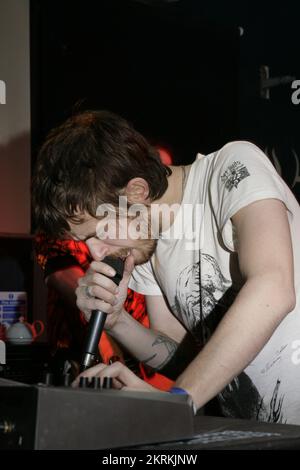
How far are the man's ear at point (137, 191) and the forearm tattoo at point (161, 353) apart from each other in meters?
0.33

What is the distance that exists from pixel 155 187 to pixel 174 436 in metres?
0.81

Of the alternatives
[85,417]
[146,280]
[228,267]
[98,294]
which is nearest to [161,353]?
[146,280]

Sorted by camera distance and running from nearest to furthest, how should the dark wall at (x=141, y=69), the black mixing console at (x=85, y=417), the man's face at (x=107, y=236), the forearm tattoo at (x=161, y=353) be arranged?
the black mixing console at (x=85, y=417) < the man's face at (x=107, y=236) < the forearm tattoo at (x=161, y=353) < the dark wall at (x=141, y=69)

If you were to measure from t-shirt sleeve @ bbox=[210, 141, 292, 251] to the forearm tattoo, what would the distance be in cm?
35

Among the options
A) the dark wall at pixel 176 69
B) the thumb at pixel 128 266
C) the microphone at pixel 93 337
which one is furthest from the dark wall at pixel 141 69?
the microphone at pixel 93 337

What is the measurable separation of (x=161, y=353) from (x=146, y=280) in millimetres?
189

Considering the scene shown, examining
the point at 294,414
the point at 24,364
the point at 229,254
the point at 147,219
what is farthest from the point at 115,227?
the point at 24,364

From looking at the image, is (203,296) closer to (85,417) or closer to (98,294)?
(98,294)

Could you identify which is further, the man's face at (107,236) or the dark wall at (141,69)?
the dark wall at (141,69)

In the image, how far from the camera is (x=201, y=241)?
1438mm

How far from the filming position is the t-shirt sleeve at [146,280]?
64.9 inches

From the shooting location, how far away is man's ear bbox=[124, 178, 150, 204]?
1.47m

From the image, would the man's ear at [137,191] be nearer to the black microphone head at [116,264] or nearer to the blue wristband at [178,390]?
the black microphone head at [116,264]

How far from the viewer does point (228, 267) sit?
1389mm
